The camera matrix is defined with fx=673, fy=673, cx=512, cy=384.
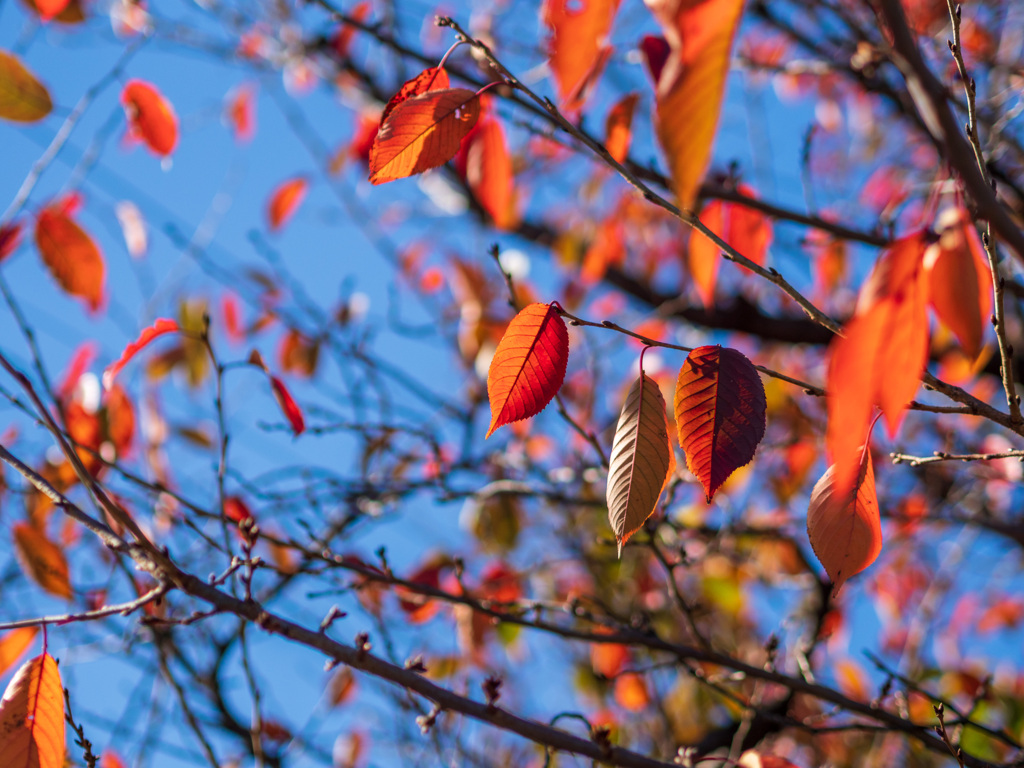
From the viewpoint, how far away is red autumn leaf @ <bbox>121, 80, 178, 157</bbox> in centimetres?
173

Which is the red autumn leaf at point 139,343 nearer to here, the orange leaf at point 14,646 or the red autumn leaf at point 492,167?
the orange leaf at point 14,646

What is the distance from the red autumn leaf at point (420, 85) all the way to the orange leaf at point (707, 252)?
2.19ft

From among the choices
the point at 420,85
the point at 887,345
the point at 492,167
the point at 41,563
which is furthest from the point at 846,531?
the point at 41,563

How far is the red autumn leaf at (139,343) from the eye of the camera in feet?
3.49

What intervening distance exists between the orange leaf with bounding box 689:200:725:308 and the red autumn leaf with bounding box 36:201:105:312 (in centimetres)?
145

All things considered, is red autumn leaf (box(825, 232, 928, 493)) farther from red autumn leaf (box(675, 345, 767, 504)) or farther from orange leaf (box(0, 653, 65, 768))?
orange leaf (box(0, 653, 65, 768))

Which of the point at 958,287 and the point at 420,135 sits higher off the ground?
the point at 420,135

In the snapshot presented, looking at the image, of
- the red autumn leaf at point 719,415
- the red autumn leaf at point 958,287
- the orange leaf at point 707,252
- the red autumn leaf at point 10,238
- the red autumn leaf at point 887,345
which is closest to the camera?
the red autumn leaf at point 887,345

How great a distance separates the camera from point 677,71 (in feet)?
1.49

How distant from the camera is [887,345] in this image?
1.52 ft

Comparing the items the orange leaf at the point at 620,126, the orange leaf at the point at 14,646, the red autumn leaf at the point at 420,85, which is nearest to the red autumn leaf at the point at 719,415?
the red autumn leaf at the point at 420,85

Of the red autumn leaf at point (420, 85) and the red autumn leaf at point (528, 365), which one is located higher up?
the red autumn leaf at point (420, 85)

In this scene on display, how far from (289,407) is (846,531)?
89cm

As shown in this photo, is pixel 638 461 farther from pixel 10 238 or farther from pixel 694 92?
pixel 10 238
